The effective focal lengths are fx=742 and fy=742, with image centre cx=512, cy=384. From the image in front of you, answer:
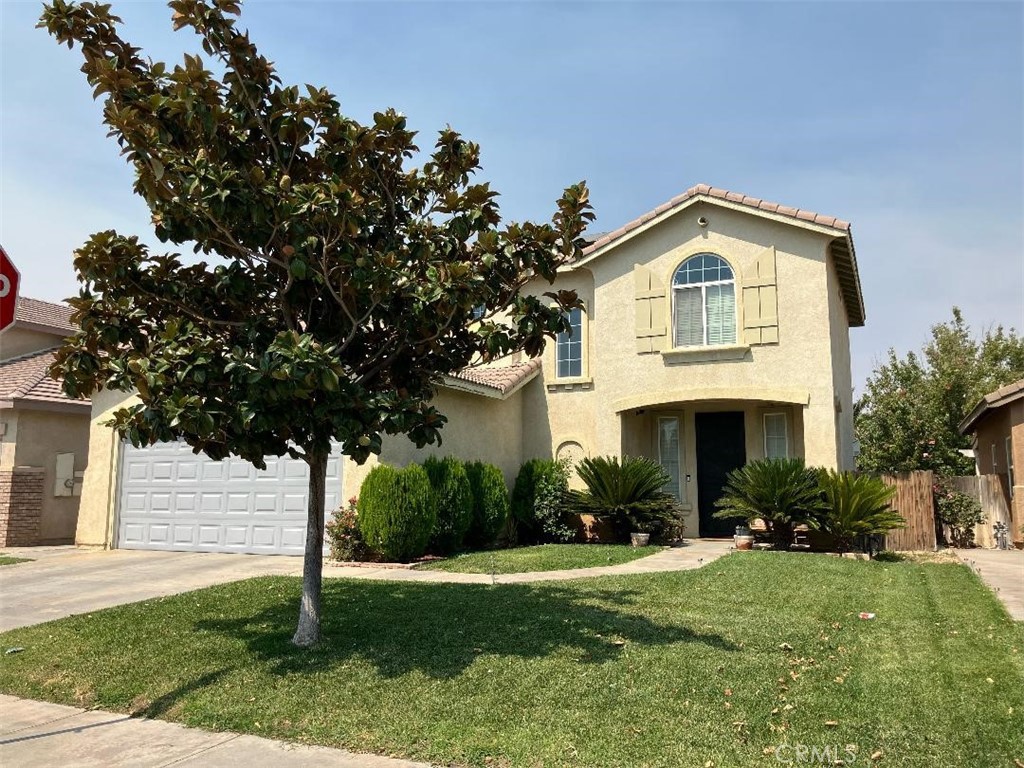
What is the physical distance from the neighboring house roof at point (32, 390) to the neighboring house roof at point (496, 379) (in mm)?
7564

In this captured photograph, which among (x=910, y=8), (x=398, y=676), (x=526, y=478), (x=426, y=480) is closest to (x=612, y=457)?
(x=526, y=478)

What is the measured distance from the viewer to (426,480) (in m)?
12.4

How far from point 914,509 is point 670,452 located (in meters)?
4.93

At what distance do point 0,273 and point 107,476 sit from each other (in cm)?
1131

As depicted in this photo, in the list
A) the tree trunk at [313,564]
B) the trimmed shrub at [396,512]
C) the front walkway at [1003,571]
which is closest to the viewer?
the tree trunk at [313,564]

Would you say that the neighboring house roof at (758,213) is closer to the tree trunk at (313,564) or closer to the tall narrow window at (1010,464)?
the tall narrow window at (1010,464)

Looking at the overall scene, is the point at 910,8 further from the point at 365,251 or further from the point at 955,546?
the point at 955,546

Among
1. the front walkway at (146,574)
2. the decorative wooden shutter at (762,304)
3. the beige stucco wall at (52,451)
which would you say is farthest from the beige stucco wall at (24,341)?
the decorative wooden shutter at (762,304)

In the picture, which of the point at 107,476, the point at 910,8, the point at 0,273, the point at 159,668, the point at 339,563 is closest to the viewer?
the point at 0,273

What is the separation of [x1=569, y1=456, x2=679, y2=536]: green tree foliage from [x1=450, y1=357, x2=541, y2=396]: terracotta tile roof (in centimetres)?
266

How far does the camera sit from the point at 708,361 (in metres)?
15.5

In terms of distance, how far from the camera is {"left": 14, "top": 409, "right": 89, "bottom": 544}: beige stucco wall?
609 inches

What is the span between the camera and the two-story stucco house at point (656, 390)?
14297 millimetres

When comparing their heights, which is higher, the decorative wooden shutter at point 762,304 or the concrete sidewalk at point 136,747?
the decorative wooden shutter at point 762,304
